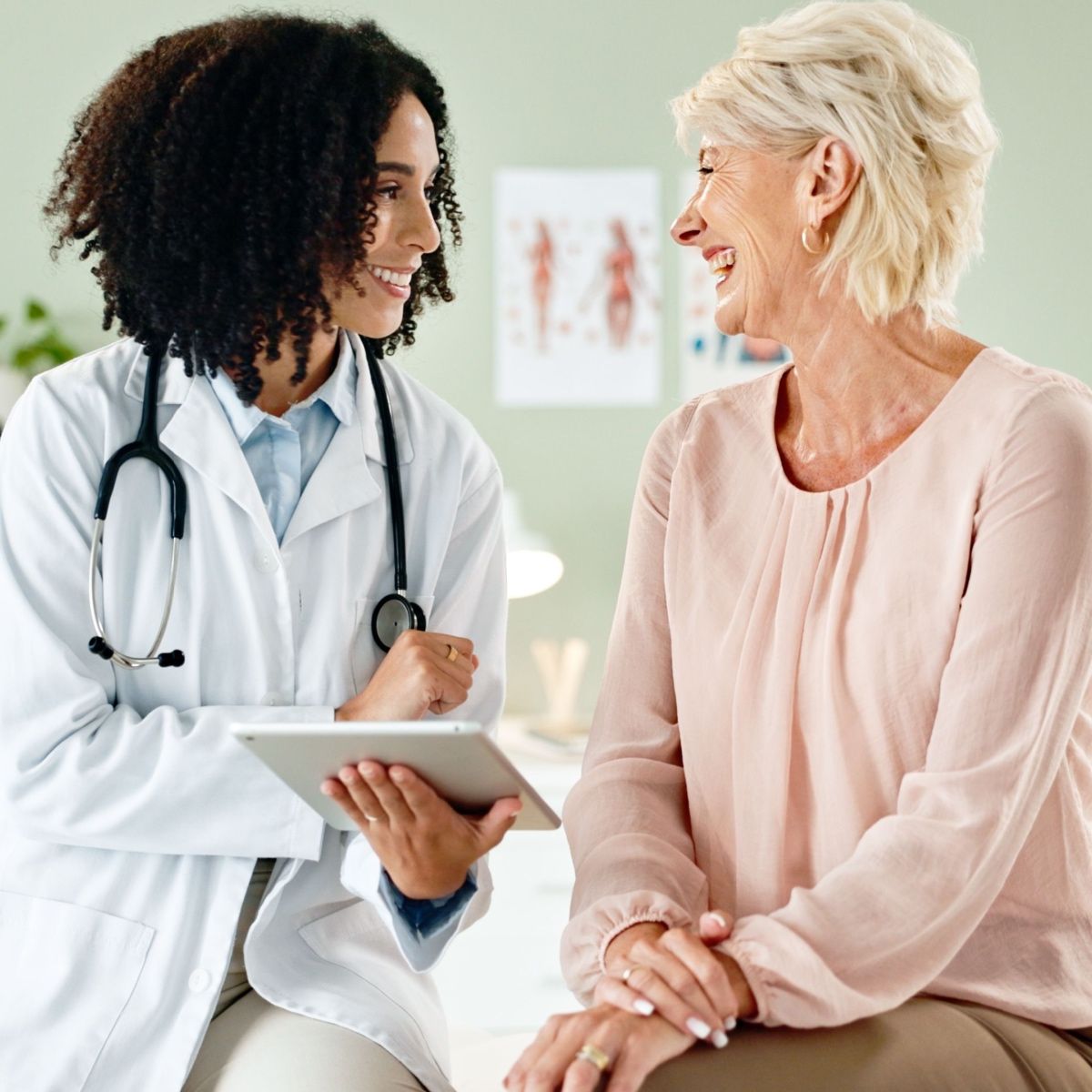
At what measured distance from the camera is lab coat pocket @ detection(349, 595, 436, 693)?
1487 mm

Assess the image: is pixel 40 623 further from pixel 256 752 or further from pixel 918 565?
pixel 918 565

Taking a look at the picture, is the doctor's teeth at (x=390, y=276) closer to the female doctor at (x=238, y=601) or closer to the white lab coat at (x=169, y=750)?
the female doctor at (x=238, y=601)

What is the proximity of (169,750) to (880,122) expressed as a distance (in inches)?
35.5

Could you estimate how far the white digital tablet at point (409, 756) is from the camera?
3.60ft

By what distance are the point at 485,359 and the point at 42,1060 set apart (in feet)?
7.92

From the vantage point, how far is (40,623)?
4.55 feet

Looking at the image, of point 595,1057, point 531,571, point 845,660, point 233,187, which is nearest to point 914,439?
point 845,660

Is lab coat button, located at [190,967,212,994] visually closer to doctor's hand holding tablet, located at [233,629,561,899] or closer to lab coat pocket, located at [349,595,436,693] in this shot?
doctor's hand holding tablet, located at [233,629,561,899]

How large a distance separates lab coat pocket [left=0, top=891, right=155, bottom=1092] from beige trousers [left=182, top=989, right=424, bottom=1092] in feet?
0.33

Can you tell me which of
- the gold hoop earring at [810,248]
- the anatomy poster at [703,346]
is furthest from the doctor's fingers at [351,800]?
the anatomy poster at [703,346]

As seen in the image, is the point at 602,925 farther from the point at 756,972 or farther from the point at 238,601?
the point at 238,601

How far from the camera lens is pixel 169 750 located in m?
1.36

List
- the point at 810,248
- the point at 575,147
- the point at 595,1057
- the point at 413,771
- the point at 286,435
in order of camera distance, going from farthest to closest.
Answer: the point at 575,147
the point at 286,435
the point at 810,248
the point at 413,771
the point at 595,1057

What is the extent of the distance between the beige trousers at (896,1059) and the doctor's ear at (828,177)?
748 millimetres
